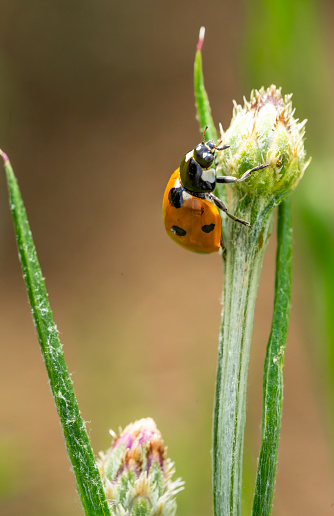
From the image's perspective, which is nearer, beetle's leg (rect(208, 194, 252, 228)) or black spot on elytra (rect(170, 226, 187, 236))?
beetle's leg (rect(208, 194, 252, 228))

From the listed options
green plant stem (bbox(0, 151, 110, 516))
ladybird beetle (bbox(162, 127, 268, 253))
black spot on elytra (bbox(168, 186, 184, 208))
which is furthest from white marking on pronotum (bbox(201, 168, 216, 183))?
green plant stem (bbox(0, 151, 110, 516))

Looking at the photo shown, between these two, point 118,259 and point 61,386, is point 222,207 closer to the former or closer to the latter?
point 61,386

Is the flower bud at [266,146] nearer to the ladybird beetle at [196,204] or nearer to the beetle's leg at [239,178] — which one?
the beetle's leg at [239,178]

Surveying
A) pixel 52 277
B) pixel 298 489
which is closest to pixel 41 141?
pixel 52 277

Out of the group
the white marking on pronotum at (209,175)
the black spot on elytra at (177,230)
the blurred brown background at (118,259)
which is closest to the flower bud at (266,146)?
the white marking on pronotum at (209,175)

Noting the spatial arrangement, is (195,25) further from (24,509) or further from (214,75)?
(24,509)

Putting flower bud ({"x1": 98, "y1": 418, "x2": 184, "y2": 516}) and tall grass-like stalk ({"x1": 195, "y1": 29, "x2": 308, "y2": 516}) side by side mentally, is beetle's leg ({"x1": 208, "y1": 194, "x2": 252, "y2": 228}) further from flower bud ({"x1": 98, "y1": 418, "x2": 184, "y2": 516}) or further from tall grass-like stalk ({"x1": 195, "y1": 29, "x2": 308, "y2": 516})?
flower bud ({"x1": 98, "y1": 418, "x2": 184, "y2": 516})
